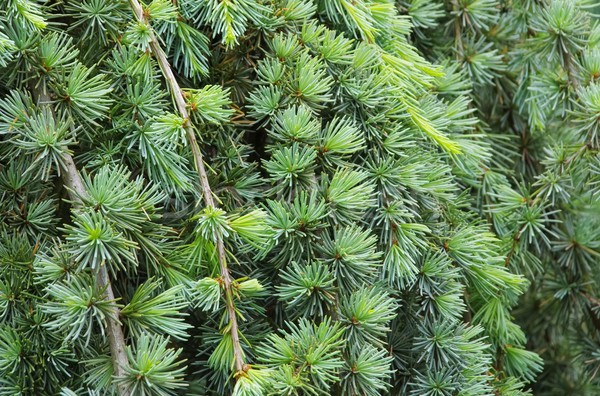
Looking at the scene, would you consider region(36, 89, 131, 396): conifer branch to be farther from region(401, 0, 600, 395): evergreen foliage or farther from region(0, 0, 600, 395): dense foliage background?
region(401, 0, 600, 395): evergreen foliage

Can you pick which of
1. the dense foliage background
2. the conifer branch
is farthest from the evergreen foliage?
the conifer branch

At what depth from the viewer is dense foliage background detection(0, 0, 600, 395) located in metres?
0.69

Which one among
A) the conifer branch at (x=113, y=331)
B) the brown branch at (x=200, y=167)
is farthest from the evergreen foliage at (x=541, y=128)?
the conifer branch at (x=113, y=331)

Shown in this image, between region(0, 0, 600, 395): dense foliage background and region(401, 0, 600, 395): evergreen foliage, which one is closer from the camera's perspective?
region(0, 0, 600, 395): dense foliage background

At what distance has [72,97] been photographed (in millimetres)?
721

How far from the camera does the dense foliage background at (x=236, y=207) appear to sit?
69 centimetres

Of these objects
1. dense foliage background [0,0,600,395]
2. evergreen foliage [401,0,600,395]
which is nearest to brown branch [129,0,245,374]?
dense foliage background [0,0,600,395]

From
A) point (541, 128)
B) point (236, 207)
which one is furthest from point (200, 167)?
point (541, 128)

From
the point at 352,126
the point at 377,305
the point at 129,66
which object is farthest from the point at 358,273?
the point at 129,66

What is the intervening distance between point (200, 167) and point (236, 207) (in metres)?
0.10

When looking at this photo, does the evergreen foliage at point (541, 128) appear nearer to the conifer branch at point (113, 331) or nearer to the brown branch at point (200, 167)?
the brown branch at point (200, 167)

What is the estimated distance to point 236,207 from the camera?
809 millimetres

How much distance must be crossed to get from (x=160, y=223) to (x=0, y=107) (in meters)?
0.20

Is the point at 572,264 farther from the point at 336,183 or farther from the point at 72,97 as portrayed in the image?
the point at 72,97
